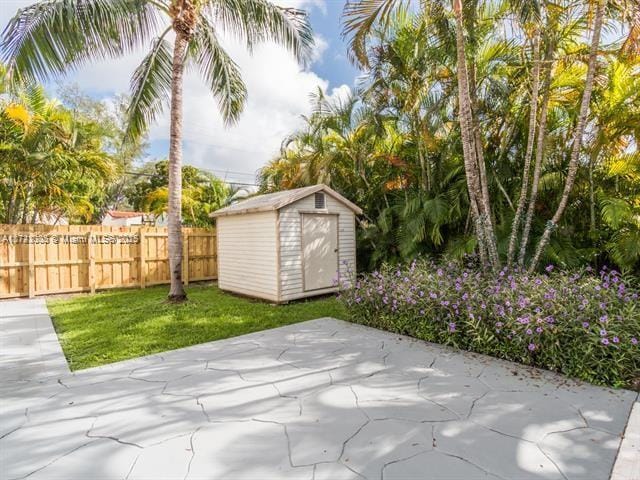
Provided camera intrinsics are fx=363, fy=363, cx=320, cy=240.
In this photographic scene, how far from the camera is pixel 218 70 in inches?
285

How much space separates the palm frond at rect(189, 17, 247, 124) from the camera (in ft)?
23.2

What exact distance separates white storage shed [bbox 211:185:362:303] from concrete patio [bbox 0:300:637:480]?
2877mm

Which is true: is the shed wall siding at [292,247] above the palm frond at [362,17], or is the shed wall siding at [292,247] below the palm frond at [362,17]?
below

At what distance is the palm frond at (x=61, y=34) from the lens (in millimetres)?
5387

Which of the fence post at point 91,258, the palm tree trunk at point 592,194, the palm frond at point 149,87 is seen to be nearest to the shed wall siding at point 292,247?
the palm frond at point 149,87

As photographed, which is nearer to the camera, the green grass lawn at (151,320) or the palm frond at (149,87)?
the green grass lawn at (151,320)

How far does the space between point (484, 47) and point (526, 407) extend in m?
5.72

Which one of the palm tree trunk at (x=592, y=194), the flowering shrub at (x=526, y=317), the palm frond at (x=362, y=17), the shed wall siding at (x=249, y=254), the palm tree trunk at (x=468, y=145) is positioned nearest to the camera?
the flowering shrub at (x=526, y=317)

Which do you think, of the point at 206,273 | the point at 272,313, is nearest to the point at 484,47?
the point at 272,313

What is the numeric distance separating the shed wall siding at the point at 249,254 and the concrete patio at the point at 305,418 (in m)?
2.93

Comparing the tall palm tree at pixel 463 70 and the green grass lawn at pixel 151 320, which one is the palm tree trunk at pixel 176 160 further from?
the tall palm tree at pixel 463 70

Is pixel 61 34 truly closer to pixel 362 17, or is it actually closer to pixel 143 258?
pixel 362 17

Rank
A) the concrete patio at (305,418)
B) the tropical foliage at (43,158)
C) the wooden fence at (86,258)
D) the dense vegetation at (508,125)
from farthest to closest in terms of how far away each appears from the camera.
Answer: the wooden fence at (86,258)
the tropical foliage at (43,158)
the dense vegetation at (508,125)
the concrete patio at (305,418)

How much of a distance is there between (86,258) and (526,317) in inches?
342
